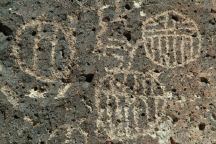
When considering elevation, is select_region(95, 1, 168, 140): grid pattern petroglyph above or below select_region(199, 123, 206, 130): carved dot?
above

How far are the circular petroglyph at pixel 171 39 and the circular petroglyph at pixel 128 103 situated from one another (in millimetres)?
85

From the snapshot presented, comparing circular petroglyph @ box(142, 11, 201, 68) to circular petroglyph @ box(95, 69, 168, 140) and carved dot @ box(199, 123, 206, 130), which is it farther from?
carved dot @ box(199, 123, 206, 130)

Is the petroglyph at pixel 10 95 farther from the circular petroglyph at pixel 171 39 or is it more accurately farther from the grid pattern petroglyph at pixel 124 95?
the circular petroglyph at pixel 171 39

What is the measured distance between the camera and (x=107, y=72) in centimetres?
184

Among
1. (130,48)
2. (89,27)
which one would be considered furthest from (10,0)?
Result: (130,48)

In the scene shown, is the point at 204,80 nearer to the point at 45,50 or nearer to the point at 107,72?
the point at 107,72

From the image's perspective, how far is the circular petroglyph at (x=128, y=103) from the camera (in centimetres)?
184

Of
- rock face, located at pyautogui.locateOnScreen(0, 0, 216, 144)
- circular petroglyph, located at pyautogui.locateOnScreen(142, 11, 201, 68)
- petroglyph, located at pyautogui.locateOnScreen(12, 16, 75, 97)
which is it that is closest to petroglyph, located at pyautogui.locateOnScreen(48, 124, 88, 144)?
rock face, located at pyautogui.locateOnScreen(0, 0, 216, 144)

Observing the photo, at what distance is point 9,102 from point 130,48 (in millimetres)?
441

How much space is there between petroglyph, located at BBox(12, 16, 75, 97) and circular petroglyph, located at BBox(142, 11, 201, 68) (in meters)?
0.26

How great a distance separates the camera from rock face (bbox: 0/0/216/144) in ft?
5.90

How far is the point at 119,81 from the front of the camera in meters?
1.84

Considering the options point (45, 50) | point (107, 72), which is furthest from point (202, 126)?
point (45, 50)

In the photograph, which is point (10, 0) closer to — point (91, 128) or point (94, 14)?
point (94, 14)
